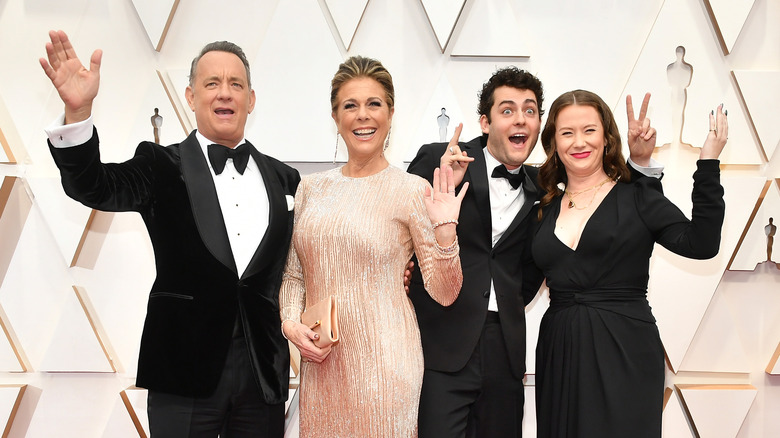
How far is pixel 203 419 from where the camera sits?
1.86 metres

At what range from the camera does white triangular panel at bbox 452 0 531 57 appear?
320cm

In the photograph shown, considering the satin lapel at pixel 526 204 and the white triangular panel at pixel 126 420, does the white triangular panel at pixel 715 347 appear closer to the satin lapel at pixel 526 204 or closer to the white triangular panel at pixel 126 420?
the satin lapel at pixel 526 204

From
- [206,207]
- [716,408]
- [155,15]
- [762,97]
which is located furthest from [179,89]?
[716,408]

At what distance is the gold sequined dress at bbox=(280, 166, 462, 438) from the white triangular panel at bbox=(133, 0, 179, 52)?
1.78 metres

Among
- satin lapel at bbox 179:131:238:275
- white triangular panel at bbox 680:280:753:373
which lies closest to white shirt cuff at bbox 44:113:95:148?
satin lapel at bbox 179:131:238:275

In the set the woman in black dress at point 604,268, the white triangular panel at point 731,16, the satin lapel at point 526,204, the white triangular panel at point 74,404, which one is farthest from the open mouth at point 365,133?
the white triangular panel at point 731,16

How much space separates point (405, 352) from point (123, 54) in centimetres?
237

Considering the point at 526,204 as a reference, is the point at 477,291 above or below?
below

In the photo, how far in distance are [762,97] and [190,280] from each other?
3123 millimetres

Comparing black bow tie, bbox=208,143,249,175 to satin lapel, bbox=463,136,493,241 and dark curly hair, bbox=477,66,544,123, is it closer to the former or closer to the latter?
satin lapel, bbox=463,136,493,241

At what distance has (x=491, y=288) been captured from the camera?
2213 mm

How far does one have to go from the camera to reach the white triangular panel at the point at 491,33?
320 centimetres

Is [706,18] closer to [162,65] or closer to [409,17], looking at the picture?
[409,17]

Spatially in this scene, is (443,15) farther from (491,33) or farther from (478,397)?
(478,397)
